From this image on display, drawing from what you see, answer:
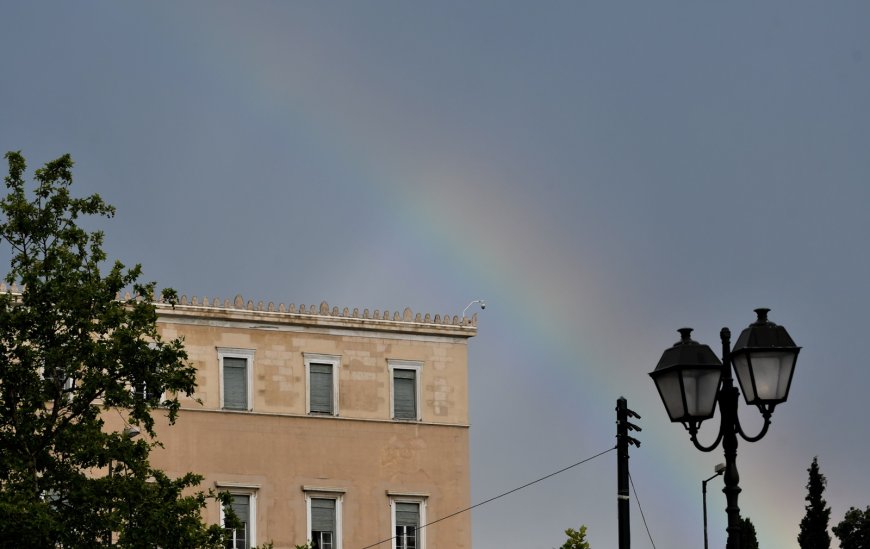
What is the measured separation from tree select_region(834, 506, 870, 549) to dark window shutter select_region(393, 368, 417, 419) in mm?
30435

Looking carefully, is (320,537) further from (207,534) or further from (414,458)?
(207,534)

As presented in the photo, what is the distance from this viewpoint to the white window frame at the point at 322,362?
49.4 meters

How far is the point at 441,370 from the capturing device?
5084 cm

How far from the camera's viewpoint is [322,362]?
49562 millimetres

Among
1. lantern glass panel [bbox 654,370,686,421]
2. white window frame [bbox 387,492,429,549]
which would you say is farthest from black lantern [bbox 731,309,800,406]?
white window frame [bbox 387,492,429,549]

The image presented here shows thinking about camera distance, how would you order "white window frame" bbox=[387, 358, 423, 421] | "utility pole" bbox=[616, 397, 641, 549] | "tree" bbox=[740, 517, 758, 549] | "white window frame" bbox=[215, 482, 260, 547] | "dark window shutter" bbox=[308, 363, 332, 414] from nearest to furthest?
"utility pole" bbox=[616, 397, 641, 549] < "white window frame" bbox=[215, 482, 260, 547] < "dark window shutter" bbox=[308, 363, 332, 414] < "white window frame" bbox=[387, 358, 423, 421] < "tree" bbox=[740, 517, 758, 549]

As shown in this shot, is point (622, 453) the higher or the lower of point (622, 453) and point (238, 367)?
the lower

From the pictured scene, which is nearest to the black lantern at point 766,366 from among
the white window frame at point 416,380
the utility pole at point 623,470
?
the utility pole at point 623,470

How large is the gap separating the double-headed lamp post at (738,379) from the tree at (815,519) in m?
55.9

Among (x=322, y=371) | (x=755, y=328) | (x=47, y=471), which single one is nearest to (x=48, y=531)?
(x=47, y=471)

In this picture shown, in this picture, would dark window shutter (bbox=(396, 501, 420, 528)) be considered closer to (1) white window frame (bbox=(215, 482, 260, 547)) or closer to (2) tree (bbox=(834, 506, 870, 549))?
(1) white window frame (bbox=(215, 482, 260, 547))

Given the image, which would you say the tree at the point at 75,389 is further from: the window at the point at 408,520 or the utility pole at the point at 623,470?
the window at the point at 408,520

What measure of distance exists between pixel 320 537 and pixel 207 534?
18.2 metres

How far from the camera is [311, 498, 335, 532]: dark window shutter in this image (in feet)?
160
